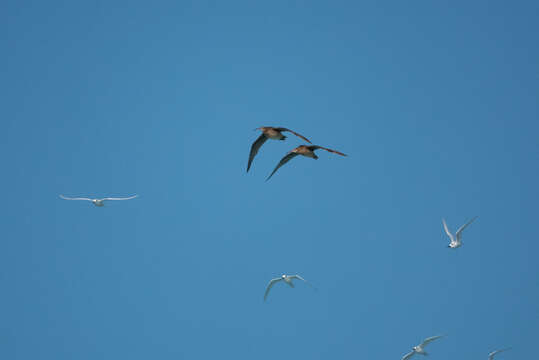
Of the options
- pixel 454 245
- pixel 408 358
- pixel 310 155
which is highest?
pixel 454 245

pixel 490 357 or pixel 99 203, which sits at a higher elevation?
pixel 99 203

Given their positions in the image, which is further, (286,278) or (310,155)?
(286,278)

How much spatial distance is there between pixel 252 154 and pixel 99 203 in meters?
19.2

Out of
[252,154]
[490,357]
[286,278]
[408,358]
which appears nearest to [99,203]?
[286,278]

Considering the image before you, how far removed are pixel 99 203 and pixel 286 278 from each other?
1411 centimetres

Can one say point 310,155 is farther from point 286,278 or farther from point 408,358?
point 408,358

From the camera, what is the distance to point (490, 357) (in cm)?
4416

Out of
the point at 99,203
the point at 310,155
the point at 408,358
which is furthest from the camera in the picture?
the point at 408,358

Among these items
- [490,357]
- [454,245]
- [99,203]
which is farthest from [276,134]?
[490,357]

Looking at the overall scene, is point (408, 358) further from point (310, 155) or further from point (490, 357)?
point (310, 155)

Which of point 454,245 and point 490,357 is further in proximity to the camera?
point 490,357

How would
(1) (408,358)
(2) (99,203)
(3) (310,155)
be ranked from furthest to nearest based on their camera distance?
(1) (408,358)
(2) (99,203)
(3) (310,155)

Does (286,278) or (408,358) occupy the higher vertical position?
(286,278)

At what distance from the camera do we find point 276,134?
21.8 metres
